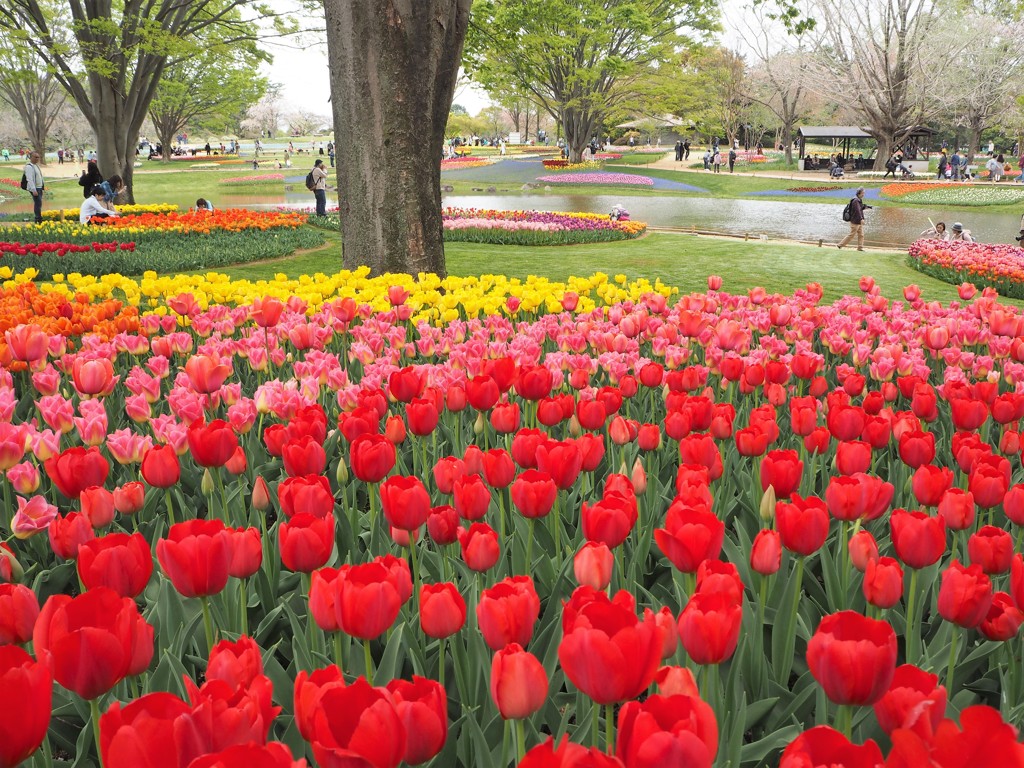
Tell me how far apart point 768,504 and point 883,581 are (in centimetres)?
54

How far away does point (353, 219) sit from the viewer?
23.9 feet

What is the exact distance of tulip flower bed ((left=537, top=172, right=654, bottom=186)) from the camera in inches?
1451

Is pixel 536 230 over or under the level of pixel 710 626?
over

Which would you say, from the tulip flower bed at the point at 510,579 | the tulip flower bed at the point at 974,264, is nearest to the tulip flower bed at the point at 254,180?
the tulip flower bed at the point at 974,264

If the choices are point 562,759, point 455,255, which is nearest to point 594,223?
point 455,255

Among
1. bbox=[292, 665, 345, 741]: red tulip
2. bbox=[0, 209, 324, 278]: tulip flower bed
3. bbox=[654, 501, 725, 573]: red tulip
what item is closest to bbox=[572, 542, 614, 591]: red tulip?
bbox=[654, 501, 725, 573]: red tulip

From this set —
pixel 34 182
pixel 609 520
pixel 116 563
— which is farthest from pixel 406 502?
pixel 34 182

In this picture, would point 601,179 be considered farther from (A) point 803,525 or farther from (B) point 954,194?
(A) point 803,525

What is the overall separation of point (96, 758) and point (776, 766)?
1325 mm

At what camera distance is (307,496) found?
5.61ft

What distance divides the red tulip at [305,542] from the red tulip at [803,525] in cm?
89

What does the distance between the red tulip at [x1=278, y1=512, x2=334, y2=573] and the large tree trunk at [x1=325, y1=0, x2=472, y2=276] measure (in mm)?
5853

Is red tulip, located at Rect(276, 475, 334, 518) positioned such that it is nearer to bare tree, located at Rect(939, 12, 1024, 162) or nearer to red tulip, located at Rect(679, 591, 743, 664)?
red tulip, located at Rect(679, 591, 743, 664)

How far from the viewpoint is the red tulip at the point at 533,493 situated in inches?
68.1
